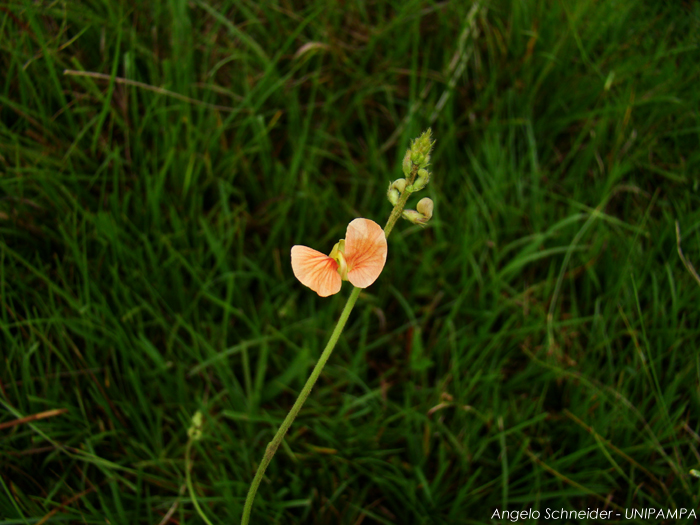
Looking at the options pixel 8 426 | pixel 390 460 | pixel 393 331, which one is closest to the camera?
pixel 8 426

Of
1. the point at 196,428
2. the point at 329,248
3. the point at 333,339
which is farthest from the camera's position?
the point at 329,248

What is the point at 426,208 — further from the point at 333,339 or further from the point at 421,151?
the point at 333,339

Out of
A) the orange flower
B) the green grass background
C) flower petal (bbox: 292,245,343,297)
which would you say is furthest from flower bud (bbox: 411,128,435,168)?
the green grass background

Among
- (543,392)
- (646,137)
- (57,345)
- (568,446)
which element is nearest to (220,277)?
(57,345)

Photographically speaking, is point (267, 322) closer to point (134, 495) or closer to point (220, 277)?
point (220, 277)

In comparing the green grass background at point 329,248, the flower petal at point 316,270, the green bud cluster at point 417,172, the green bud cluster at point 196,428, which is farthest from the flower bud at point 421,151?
the green bud cluster at point 196,428

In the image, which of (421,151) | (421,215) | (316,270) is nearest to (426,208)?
(421,215)

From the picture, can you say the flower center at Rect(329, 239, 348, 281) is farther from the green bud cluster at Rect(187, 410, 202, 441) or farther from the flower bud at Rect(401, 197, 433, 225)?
the green bud cluster at Rect(187, 410, 202, 441)
